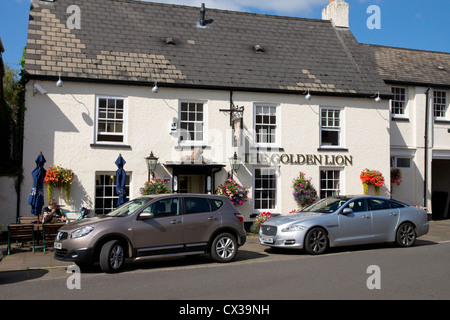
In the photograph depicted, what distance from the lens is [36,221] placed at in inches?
556

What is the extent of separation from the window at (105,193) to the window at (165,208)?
19.4 ft

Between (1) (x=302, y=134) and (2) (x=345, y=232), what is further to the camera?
(1) (x=302, y=134)

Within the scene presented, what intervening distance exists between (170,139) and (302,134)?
5.17 m

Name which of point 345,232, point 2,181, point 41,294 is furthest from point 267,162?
point 41,294

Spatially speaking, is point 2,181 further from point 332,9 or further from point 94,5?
point 332,9

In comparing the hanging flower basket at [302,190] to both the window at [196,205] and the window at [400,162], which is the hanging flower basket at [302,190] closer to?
the window at [400,162]

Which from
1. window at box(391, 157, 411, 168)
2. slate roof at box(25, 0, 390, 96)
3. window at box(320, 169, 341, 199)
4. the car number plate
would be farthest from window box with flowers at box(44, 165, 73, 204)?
window at box(391, 157, 411, 168)

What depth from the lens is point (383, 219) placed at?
12.9 meters

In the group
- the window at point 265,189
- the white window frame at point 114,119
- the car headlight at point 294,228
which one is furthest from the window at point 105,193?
the car headlight at point 294,228

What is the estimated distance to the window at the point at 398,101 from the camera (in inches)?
819

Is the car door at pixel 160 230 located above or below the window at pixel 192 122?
below

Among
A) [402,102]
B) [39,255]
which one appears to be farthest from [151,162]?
[402,102]

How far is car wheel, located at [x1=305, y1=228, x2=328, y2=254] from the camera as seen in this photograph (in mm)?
11906

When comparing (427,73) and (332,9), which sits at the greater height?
(332,9)
